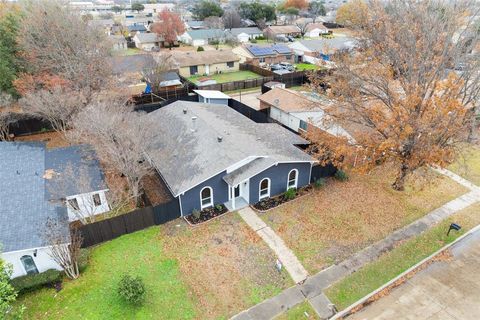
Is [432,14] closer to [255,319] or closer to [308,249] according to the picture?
[308,249]

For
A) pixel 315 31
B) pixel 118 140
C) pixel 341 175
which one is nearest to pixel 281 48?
pixel 315 31

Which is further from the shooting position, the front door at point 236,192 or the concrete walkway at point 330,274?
the front door at point 236,192

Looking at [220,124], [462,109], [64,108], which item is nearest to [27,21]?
[64,108]

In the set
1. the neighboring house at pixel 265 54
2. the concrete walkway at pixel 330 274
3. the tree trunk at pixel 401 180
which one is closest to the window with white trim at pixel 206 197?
the concrete walkway at pixel 330 274

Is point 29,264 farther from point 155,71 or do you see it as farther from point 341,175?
point 155,71

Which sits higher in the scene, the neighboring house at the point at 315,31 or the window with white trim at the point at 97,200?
the neighboring house at the point at 315,31

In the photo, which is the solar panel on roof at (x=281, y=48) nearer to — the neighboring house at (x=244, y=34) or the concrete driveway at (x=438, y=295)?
the neighboring house at (x=244, y=34)
